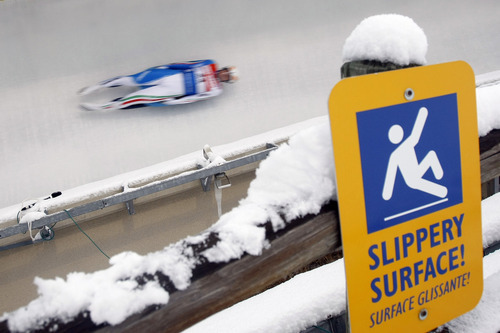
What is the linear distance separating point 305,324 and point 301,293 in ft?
0.65

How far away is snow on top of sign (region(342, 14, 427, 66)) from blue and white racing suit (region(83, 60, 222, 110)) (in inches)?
167

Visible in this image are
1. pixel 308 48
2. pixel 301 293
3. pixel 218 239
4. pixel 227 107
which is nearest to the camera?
pixel 218 239

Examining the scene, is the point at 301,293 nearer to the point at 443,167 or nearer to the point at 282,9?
the point at 443,167

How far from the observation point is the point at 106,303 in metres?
0.59

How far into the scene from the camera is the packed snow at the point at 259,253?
59 centimetres

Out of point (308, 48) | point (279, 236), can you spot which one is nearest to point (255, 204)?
point (279, 236)

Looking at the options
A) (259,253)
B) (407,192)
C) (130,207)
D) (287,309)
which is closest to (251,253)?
(259,253)

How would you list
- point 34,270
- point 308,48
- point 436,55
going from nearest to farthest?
1. point 34,270
2. point 308,48
3. point 436,55

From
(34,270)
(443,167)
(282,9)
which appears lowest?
(34,270)

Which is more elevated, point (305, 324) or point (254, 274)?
point (254, 274)

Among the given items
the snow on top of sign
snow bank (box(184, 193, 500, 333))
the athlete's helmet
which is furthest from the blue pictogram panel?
the athlete's helmet

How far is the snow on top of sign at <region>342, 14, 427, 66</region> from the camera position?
0.86 meters

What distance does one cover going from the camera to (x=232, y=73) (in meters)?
5.36

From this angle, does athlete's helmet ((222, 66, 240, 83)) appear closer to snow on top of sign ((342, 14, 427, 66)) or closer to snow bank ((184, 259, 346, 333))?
snow bank ((184, 259, 346, 333))
